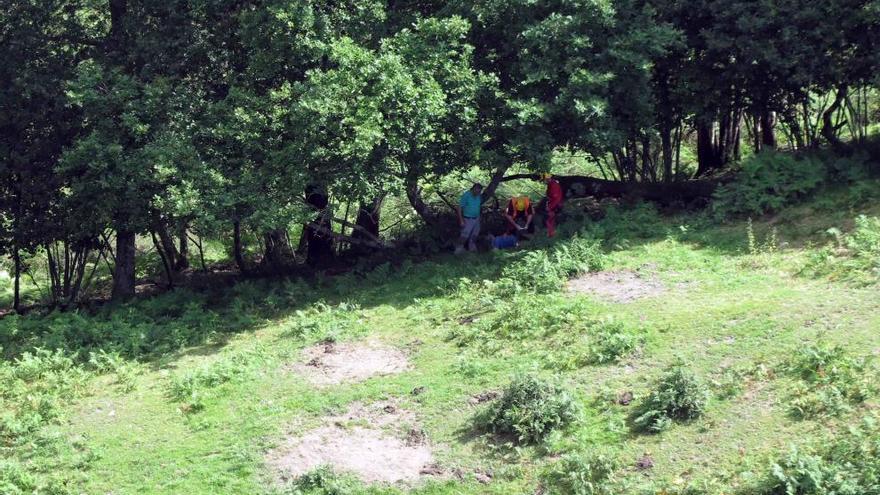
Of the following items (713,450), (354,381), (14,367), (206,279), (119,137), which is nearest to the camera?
(713,450)

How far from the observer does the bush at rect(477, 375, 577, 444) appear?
9.95 m

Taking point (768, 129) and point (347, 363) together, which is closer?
point (347, 363)

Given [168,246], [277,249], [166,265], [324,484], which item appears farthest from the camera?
[168,246]

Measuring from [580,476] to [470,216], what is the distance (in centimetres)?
679

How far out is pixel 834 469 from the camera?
8.47 metres

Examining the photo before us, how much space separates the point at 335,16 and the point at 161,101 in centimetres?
272

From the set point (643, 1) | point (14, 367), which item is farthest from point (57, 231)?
point (643, 1)

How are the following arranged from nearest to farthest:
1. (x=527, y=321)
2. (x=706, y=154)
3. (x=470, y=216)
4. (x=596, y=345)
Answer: (x=596, y=345), (x=527, y=321), (x=470, y=216), (x=706, y=154)

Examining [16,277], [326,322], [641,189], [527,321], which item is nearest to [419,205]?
[326,322]

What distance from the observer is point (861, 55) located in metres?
15.0

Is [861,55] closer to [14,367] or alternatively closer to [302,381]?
[302,381]

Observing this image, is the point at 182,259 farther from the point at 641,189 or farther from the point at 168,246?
the point at 641,189

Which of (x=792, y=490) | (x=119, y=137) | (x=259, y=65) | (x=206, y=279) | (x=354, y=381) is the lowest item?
(x=792, y=490)

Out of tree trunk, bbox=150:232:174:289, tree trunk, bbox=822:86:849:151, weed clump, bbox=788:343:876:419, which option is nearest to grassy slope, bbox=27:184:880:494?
weed clump, bbox=788:343:876:419
